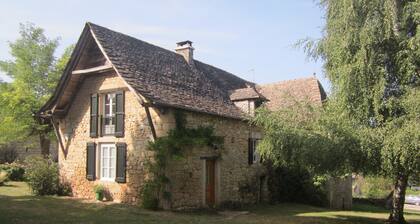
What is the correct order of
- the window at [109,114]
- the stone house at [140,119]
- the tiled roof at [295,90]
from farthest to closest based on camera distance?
1. the tiled roof at [295,90]
2. the window at [109,114]
3. the stone house at [140,119]

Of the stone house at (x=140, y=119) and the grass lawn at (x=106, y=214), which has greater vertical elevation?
the stone house at (x=140, y=119)

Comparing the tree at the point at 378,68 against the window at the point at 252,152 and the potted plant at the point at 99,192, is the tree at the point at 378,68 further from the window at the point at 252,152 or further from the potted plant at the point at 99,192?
the potted plant at the point at 99,192

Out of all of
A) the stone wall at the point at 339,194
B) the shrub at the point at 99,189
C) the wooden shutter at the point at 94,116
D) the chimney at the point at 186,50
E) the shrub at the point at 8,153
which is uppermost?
the chimney at the point at 186,50

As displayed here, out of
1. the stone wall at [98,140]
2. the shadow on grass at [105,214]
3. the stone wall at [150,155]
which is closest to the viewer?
the shadow on grass at [105,214]

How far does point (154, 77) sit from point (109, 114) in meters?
2.41

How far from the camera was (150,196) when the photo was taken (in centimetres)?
1434

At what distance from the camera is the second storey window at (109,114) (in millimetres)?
16625

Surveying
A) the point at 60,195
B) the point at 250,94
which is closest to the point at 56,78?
the point at 60,195

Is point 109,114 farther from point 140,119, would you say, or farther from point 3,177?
point 3,177

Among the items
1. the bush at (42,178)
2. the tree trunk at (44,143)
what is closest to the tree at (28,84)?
the tree trunk at (44,143)

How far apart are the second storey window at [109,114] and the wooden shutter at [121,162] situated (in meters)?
1.05

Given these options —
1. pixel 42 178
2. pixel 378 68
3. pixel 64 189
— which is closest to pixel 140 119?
pixel 64 189

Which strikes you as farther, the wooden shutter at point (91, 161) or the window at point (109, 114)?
the wooden shutter at point (91, 161)

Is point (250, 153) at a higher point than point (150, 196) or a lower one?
higher
